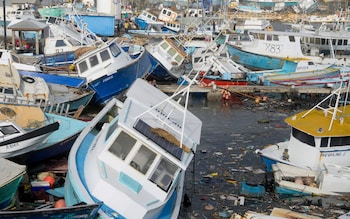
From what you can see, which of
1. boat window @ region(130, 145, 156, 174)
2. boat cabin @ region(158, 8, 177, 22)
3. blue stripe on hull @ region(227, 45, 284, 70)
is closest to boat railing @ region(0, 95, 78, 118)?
boat window @ region(130, 145, 156, 174)

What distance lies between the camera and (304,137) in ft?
48.7

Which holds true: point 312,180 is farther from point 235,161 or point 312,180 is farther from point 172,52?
point 172,52

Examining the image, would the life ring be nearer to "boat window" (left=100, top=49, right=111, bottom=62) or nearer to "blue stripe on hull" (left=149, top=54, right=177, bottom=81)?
"boat window" (left=100, top=49, right=111, bottom=62)

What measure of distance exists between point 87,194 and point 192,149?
251 centimetres

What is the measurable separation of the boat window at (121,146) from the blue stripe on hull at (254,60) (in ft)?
77.3

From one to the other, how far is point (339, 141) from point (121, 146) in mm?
7599

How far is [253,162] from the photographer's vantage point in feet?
55.9

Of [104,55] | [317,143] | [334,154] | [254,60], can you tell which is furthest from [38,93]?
[254,60]

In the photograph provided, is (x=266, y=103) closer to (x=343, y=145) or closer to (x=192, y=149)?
(x=343, y=145)

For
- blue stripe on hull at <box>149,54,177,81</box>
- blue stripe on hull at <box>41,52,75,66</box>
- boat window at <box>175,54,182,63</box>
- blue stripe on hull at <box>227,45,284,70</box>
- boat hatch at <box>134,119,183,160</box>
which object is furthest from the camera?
blue stripe on hull at <box>227,45,284,70</box>

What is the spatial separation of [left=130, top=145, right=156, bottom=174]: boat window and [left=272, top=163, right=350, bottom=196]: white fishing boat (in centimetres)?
570

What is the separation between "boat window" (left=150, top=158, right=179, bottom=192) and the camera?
991cm

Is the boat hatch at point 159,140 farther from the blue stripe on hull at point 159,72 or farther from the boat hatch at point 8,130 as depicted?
the blue stripe on hull at point 159,72

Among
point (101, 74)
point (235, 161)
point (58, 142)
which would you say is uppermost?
point (101, 74)
